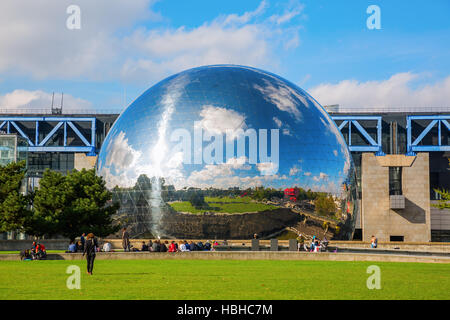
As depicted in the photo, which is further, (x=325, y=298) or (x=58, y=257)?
(x=58, y=257)

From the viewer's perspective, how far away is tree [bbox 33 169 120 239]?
1480 inches

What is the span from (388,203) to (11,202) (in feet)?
114

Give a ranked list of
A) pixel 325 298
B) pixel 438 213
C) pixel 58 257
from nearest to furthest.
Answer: pixel 325 298
pixel 58 257
pixel 438 213

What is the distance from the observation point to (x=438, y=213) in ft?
202

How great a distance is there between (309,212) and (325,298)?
25274 mm

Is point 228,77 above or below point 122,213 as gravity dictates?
above

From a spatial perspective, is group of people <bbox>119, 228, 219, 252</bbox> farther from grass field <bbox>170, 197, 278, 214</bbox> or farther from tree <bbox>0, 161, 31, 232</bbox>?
tree <bbox>0, 161, 31, 232</bbox>

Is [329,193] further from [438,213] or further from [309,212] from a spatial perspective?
[438,213]

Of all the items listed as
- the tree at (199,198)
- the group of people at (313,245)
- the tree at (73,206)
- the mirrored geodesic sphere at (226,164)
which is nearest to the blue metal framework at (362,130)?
the mirrored geodesic sphere at (226,164)

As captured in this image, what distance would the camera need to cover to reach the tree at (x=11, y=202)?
112ft

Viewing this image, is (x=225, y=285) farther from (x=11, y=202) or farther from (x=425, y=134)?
(x=425, y=134)

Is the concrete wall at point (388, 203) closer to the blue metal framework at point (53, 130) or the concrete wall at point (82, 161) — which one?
the concrete wall at point (82, 161)
